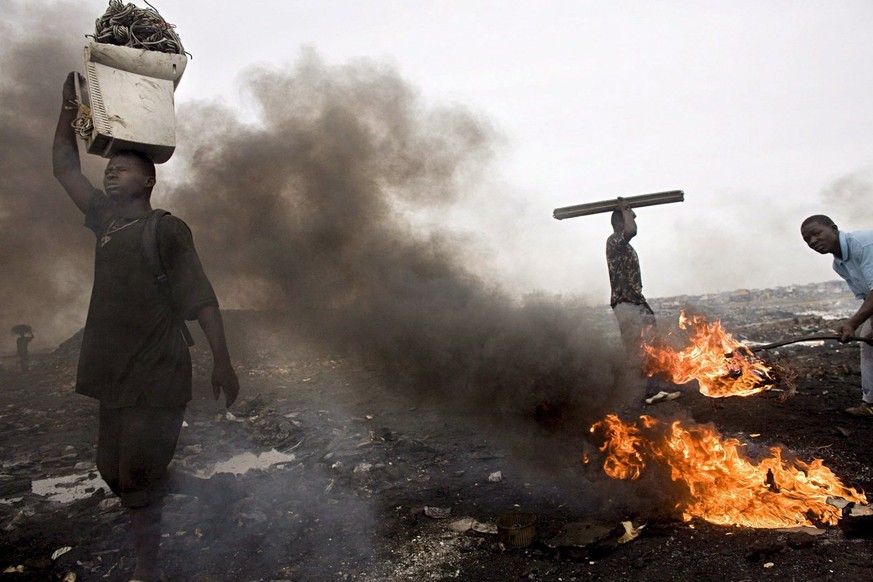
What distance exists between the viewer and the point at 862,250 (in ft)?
15.9

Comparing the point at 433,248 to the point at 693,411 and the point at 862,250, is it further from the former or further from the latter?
the point at 862,250

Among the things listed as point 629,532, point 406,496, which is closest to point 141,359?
point 406,496

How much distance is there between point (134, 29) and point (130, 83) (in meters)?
0.34

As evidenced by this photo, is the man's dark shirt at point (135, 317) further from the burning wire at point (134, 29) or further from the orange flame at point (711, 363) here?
the orange flame at point (711, 363)

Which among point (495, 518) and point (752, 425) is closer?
point (495, 518)

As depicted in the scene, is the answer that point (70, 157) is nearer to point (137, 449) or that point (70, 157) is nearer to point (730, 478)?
point (137, 449)

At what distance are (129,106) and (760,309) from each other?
1822 cm

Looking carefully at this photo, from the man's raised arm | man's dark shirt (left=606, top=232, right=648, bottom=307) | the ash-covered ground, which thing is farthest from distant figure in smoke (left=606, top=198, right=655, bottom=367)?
the man's raised arm

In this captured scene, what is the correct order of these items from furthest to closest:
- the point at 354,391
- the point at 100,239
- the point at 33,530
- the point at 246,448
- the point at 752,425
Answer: the point at 354,391, the point at 246,448, the point at 752,425, the point at 33,530, the point at 100,239

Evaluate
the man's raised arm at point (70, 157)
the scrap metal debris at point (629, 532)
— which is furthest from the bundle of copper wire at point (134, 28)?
the scrap metal debris at point (629, 532)

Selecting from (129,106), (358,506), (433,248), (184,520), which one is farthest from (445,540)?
(433,248)

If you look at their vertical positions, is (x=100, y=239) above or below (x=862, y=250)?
above

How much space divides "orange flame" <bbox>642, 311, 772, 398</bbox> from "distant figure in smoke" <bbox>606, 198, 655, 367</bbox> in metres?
0.56

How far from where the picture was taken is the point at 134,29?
10.1ft
